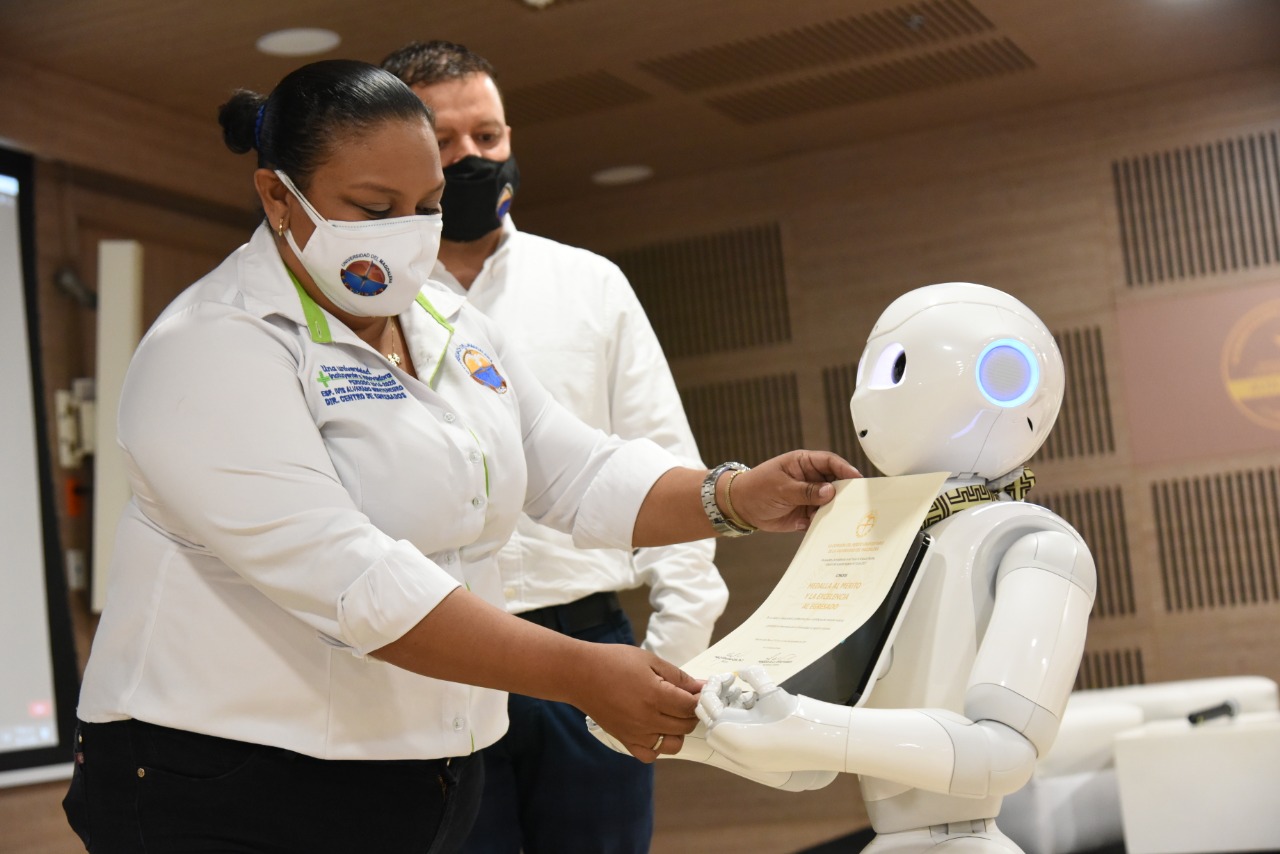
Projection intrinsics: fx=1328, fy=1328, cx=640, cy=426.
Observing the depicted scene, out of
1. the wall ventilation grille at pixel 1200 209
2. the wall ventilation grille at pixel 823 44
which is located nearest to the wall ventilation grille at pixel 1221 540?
the wall ventilation grille at pixel 1200 209

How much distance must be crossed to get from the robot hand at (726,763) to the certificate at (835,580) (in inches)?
3.0

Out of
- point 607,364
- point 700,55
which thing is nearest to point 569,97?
point 700,55

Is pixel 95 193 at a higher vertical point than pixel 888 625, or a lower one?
higher

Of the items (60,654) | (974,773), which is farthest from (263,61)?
(974,773)

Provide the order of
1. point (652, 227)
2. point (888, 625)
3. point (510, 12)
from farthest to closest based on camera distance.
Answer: point (652, 227) < point (510, 12) < point (888, 625)

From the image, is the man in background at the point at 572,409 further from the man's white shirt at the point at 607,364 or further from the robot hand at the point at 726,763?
the robot hand at the point at 726,763

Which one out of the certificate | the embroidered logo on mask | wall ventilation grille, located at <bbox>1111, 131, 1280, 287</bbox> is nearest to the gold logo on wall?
wall ventilation grille, located at <bbox>1111, 131, 1280, 287</bbox>

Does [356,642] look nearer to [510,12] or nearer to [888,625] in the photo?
[888,625]

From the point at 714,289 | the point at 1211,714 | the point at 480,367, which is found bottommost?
the point at 1211,714

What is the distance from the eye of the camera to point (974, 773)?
151cm

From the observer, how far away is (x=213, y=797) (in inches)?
61.1

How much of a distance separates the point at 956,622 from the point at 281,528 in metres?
0.87

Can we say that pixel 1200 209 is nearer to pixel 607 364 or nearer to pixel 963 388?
pixel 607 364

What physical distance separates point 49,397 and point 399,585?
4012 millimetres
